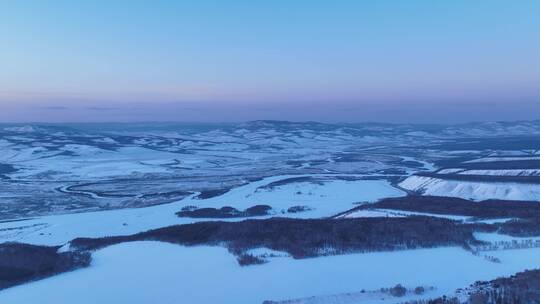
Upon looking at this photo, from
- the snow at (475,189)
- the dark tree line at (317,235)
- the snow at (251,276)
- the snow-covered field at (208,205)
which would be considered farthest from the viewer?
the snow at (475,189)

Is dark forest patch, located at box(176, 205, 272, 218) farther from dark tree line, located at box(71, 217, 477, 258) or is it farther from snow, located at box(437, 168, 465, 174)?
snow, located at box(437, 168, 465, 174)

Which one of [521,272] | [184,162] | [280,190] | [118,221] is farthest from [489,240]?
[184,162]

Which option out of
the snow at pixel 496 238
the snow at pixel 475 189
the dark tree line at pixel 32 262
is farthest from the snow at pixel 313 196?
the dark tree line at pixel 32 262

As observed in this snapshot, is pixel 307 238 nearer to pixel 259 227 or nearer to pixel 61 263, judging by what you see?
pixel 259 227

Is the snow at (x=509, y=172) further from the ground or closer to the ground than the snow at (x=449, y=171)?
further from the ground

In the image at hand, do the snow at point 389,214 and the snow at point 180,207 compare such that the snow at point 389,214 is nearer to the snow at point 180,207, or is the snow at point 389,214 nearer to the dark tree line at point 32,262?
the snow at point 180,207

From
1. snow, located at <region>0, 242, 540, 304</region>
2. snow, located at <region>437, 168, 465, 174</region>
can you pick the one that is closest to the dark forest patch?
snow, located at <region>0, 242, 540, 304</region>
